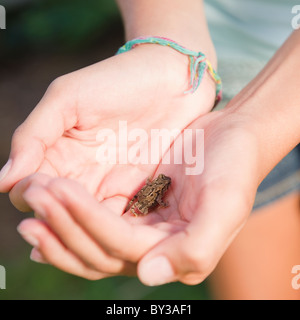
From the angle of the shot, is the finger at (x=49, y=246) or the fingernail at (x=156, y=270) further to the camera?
the finger at (x=49, y=246)

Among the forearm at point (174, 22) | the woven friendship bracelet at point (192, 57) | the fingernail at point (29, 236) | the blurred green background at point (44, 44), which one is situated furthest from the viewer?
the blurred green background at point (44, 44)

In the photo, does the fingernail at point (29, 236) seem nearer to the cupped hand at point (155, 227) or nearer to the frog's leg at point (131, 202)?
the cupped hand at point (155, 227)

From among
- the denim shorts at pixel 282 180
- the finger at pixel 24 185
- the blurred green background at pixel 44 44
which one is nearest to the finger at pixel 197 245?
the finger at pixel 24 185

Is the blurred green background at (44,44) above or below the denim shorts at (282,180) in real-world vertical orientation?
above

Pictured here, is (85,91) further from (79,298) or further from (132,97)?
(79,298)

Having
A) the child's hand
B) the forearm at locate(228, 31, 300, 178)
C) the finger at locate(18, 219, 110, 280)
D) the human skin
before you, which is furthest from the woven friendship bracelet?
the finger at locate(18, 219, 110, 280)

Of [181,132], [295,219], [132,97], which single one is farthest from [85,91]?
[295,219]

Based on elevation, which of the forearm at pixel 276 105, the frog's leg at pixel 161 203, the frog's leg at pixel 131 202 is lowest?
the frog's leg at pixel 131 202

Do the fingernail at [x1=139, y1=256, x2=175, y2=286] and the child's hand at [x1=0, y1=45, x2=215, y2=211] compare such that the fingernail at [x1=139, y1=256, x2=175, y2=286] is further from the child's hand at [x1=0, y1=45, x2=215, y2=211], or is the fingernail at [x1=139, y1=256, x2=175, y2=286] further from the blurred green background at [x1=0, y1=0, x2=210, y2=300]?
the blurred green background at [x1=0, y1=0, x2=210, y2=300]
